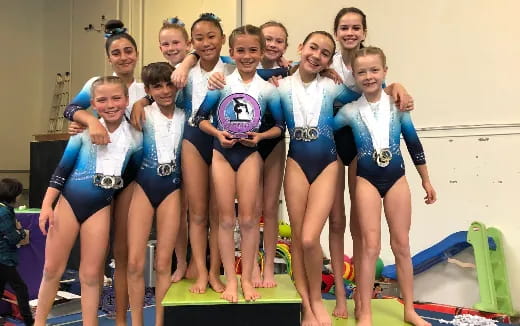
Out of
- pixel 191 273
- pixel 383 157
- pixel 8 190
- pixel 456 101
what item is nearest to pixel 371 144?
pixel 383 157

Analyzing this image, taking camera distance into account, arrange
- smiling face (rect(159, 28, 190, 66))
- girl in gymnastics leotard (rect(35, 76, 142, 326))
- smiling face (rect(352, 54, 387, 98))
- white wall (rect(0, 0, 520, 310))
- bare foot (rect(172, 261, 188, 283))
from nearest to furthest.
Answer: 1. girl in gymnastics leotard (rect(35, 76, 142, 326))
2. smiling face (rect(352, 54, 387, 98))
3. bare foot (rect(172, 261, 188, 283))
4. smiling face (rect(159, 28, 190, 66))
5. white wall (rect(0, 0, 520, 310))

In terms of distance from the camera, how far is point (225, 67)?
3346 millimetres

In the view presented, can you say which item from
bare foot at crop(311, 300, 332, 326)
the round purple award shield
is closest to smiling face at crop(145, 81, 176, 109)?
the round purple award shield

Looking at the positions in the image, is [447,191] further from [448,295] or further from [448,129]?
[448,295]

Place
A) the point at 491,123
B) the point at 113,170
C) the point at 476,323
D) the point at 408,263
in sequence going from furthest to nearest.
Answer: the point at 491,123, the point at 476,323, the point at 408,263, the point at 113,170

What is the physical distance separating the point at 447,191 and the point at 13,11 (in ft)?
31.4

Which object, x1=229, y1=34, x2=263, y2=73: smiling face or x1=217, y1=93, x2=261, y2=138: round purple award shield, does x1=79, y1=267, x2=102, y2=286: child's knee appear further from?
x1=229, y1=34, x2=263, y2=73: smiling face

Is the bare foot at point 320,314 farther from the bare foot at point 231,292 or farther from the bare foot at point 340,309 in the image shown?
the bare foot at point 231,292

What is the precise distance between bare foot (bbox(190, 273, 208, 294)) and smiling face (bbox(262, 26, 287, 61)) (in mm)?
1592

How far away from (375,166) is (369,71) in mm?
598

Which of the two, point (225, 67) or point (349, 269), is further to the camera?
point (349, 269)

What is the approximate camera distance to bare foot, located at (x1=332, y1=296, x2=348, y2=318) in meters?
3.43

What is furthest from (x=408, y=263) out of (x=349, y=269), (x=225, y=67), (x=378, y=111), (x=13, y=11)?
(x=13, y=11)

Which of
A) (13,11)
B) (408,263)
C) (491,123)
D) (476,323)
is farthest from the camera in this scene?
(13,11)
